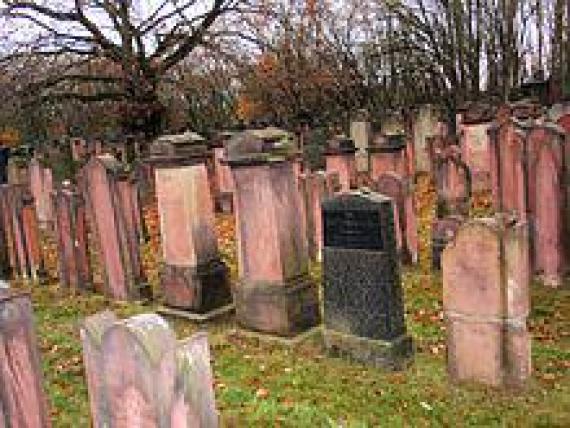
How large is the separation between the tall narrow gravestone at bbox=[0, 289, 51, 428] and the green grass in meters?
1.62

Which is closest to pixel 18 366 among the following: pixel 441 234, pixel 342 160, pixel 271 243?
pixel 271 243

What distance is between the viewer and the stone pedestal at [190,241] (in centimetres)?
661

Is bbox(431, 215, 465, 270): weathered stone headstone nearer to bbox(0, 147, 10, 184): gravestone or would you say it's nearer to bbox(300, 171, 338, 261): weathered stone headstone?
bbox(300, 171, 338, 261): weathered stone headstone

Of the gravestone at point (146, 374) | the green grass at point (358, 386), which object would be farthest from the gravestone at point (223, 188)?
the gravestone at point (146, 374)

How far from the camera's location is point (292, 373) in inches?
202

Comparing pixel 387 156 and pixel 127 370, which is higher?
pixel 387 156

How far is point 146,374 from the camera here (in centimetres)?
Result: 240

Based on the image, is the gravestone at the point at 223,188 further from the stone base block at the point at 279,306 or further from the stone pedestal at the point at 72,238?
the stone base block at the point at 279,306

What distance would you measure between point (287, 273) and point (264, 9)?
13786 millimetres

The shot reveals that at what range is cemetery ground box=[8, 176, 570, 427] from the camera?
432 centimetres

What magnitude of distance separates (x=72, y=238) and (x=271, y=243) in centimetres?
342

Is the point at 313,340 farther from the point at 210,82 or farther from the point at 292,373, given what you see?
the point at 210,82

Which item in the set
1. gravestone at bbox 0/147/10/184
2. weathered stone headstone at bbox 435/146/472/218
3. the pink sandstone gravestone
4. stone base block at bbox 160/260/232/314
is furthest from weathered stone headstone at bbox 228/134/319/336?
gravestone at bbox 0/147/10/184

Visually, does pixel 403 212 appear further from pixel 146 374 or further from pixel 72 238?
pixel 146 374
